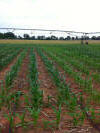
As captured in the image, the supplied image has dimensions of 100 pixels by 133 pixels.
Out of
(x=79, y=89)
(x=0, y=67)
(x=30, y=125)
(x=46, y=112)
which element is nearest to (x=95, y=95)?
(x=79, y=89)

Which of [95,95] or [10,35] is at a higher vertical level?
[10,35]

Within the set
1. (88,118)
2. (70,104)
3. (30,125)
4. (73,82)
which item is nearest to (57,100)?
(70,104)

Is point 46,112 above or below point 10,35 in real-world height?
below

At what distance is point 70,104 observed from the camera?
337 cm

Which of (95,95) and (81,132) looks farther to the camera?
(95,95)

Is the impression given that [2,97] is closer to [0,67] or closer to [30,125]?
[30,125]

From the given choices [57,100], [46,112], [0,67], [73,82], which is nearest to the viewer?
[46,112]

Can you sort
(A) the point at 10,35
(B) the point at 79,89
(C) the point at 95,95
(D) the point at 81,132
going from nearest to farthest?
(D) the point at 81,132 → (C) the point at 95,95 → (B) the point at 79,89 → (A) the point at 10,35

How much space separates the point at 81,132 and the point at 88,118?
19.6 inches

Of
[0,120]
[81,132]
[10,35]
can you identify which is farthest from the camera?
[10,35]

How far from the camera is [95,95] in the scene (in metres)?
3.94

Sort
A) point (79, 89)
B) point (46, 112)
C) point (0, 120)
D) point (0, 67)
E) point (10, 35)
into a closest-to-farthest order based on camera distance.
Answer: point (0, 120)
point (46, 112)
point (79, 89)
point (0, 67)
point (10, 35)

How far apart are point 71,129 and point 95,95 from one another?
1.51m

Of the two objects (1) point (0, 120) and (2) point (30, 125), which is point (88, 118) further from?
(1) point (0, 120)
